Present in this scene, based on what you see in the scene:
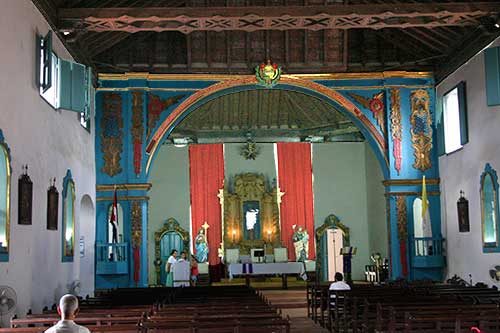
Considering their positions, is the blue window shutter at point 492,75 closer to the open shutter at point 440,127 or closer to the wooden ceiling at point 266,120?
the open shutter at point 440,127

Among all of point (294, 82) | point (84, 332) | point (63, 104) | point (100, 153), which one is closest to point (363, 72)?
point (294, 82)

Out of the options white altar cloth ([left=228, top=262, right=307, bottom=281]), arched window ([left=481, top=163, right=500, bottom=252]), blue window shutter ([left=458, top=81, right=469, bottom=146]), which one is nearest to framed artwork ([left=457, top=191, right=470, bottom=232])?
arched window ([left=481, top=163, right=500, bottom=252])

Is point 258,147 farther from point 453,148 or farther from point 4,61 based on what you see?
point 4,61

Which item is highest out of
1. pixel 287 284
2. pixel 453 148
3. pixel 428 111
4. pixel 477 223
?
pixel 428 111

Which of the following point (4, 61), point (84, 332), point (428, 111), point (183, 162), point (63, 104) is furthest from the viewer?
point (183, 162)

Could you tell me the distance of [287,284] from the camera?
82.6 ft

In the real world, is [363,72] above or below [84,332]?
above

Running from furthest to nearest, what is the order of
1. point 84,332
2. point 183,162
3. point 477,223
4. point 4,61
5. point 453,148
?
1. point 183,162
2. point 453,148
3. point 477,223
4. point 4,61
5. point 84,332

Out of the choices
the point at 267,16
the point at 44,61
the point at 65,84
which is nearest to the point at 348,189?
the point at 267,16

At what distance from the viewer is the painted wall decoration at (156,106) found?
2078cm

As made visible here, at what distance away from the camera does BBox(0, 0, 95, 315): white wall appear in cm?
1229

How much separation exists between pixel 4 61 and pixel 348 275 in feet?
41.8

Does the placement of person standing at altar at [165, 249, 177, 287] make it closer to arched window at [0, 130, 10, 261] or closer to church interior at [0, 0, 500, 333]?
church interior at [0, 0, 500, 333]

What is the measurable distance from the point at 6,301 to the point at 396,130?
13332 millimetres
